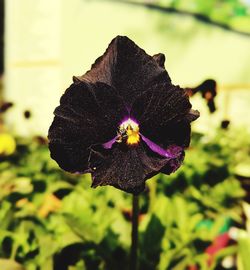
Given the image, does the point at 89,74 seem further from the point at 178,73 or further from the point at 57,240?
the point at 178,73

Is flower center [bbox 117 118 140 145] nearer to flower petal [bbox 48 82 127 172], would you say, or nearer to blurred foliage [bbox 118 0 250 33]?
flower petal [bbox 48 82 127 172]

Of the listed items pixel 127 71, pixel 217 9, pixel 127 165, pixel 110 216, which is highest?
pixel 217 9

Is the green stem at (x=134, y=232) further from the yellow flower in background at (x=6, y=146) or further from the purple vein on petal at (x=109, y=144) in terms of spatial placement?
the yellow flower in background at (x=6, y=146)

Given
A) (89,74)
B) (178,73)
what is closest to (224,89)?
(178,73)

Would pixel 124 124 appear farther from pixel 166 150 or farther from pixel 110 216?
pixel 110 216

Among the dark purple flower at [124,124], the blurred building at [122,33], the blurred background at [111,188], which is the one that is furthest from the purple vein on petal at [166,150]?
the blurred building at [122,33]

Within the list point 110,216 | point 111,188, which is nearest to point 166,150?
point 110,216
